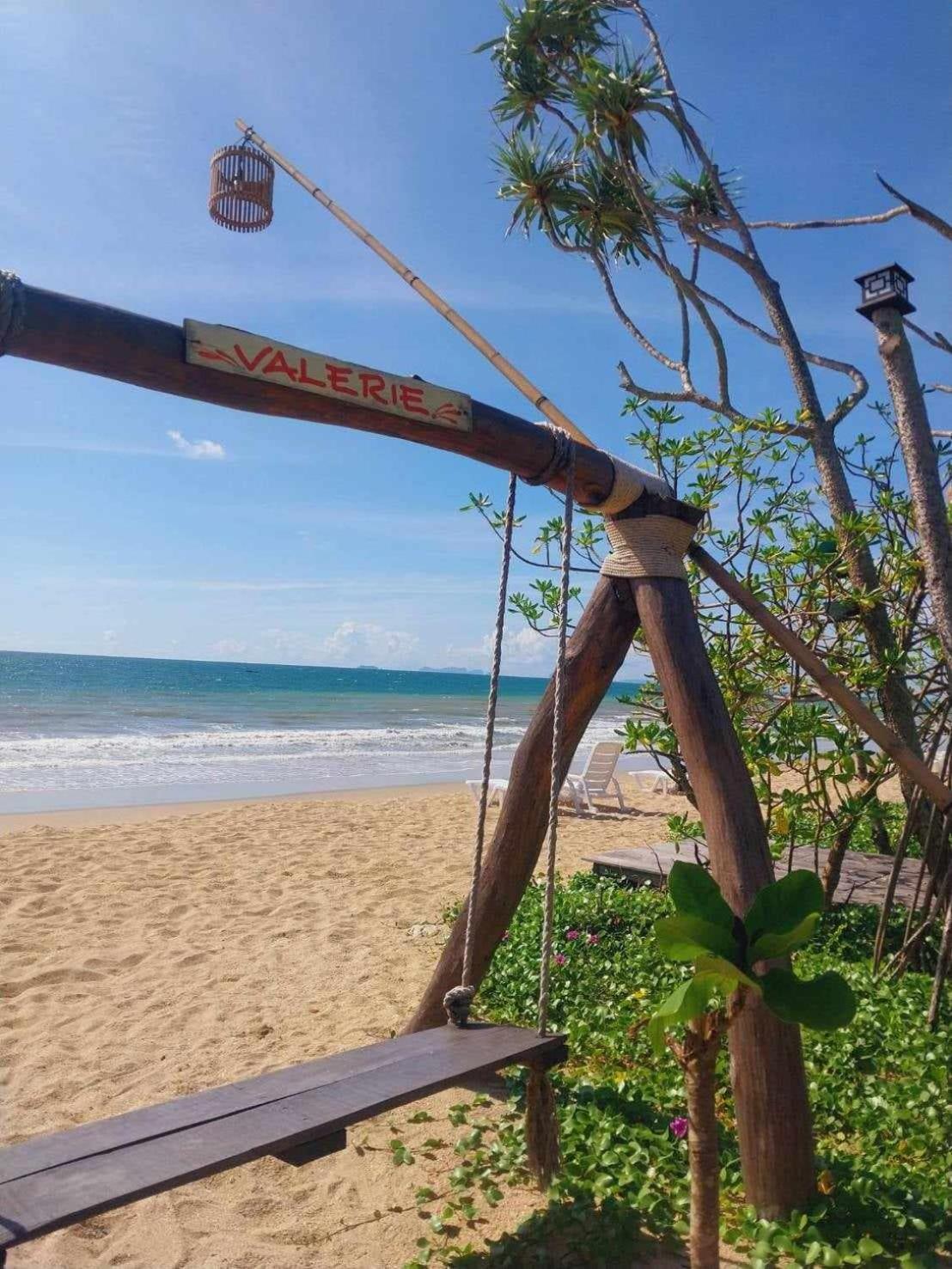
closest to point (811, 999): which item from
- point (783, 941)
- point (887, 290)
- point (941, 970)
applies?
point (783, 941)

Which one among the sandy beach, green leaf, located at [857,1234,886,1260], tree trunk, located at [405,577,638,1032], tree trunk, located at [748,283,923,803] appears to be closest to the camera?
green leaf, located at [857,1234,886,1260]

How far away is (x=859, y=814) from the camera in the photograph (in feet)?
12.4

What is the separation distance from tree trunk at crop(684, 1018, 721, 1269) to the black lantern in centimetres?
270

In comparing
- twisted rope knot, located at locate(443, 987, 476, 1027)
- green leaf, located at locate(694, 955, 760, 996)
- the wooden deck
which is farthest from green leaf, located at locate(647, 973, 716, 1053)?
the wooden deck

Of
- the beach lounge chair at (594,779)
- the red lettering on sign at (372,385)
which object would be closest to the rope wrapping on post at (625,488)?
the red lettering on sign at (372,385)

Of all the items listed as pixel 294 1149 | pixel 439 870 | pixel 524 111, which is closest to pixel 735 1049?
pixel 294 1149

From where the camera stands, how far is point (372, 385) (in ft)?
7.65

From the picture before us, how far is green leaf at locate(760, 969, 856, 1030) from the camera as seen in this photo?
141cm

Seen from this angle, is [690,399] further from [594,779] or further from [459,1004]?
[594,779]

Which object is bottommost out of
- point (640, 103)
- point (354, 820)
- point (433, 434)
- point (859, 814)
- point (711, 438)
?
point (354, 820)

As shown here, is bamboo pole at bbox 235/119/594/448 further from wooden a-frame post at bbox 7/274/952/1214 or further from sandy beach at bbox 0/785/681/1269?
sandy beach at bbox 0/785/681/1269

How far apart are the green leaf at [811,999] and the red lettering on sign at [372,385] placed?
5.35 ft

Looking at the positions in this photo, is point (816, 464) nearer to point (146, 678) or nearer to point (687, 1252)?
point (687, 1252)

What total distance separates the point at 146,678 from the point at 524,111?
154ft
